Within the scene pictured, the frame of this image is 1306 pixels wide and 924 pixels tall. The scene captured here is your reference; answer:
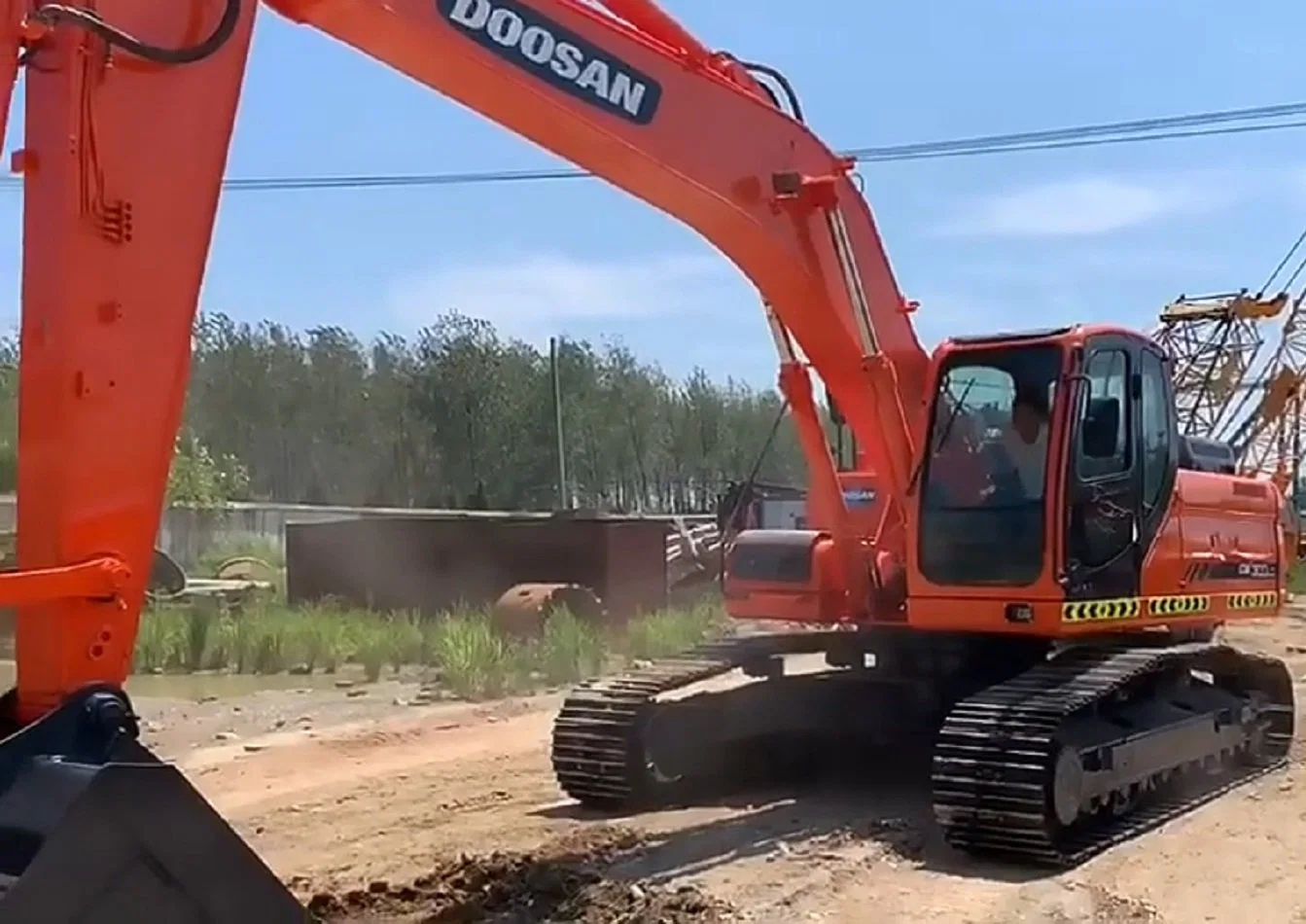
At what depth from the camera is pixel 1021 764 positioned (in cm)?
754

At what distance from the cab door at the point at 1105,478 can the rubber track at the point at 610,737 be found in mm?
2146

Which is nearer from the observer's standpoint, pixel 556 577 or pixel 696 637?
pixel 696 637

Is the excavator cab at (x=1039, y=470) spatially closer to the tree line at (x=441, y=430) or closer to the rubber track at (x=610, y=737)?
the rubber track at (x=610, y=737)

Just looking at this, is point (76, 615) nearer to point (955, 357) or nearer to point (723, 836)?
point (723, 836)

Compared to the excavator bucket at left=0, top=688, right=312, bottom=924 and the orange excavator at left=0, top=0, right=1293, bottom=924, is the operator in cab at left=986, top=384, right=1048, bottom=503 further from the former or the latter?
the excavator bucket at left=0, top=688, right=312, bottom=924

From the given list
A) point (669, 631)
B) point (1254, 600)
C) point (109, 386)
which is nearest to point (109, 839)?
point (109, 386)

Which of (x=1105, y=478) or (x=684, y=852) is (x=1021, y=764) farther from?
(x=1105, y=478)

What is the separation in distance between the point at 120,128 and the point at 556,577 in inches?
589

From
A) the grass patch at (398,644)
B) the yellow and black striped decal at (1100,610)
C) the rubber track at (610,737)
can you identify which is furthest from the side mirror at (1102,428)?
the grass patch at (398,644)

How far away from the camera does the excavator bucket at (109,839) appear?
4023 mm

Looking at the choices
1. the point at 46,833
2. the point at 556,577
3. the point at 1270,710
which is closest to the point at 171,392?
Result: the point at 46,833

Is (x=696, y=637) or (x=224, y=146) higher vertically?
(x=224, y=146)

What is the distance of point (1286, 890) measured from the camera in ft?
23.9

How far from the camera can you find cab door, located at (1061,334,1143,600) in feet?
27.4
